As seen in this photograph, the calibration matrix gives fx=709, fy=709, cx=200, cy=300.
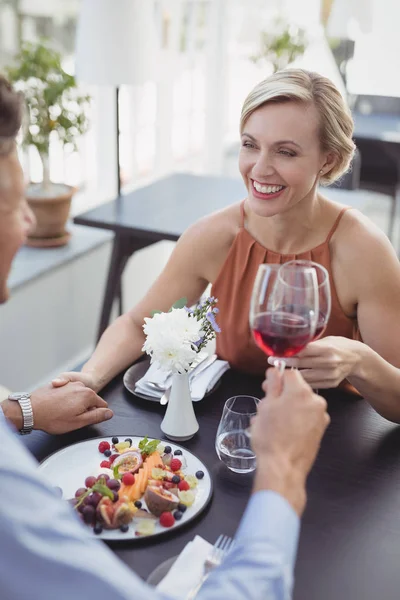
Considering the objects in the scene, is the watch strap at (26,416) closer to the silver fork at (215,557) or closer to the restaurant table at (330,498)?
the restaurant table at (330,498)

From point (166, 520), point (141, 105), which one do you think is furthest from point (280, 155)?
point (141, 105)

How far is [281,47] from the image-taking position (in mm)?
3768

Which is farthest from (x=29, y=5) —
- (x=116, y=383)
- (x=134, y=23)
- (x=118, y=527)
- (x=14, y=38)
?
(x=118, y=527)

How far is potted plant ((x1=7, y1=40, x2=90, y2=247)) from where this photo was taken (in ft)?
9.69

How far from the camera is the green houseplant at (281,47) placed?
149 inches

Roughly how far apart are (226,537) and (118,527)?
0.17 m

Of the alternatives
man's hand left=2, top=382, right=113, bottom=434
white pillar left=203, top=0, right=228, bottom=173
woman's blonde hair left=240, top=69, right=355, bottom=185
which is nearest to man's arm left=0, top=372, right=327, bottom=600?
man's hand left=2, top=382, right=113, bottom=434

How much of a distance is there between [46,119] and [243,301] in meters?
1.61

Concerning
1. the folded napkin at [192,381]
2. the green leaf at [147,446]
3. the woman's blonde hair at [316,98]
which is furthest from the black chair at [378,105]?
the green leaf at [147,446]

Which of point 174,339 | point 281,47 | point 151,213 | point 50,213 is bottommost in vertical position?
point 50,213

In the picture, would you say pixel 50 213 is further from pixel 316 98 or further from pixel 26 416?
pixel 26 416

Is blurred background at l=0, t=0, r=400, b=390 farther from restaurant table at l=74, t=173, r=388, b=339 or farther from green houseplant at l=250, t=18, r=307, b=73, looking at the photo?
restaurant table at l=74, t=173, r=388, b=339

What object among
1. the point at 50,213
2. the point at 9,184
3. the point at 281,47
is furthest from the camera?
the point at 281,47

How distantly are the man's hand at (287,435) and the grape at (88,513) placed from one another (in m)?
0.29
